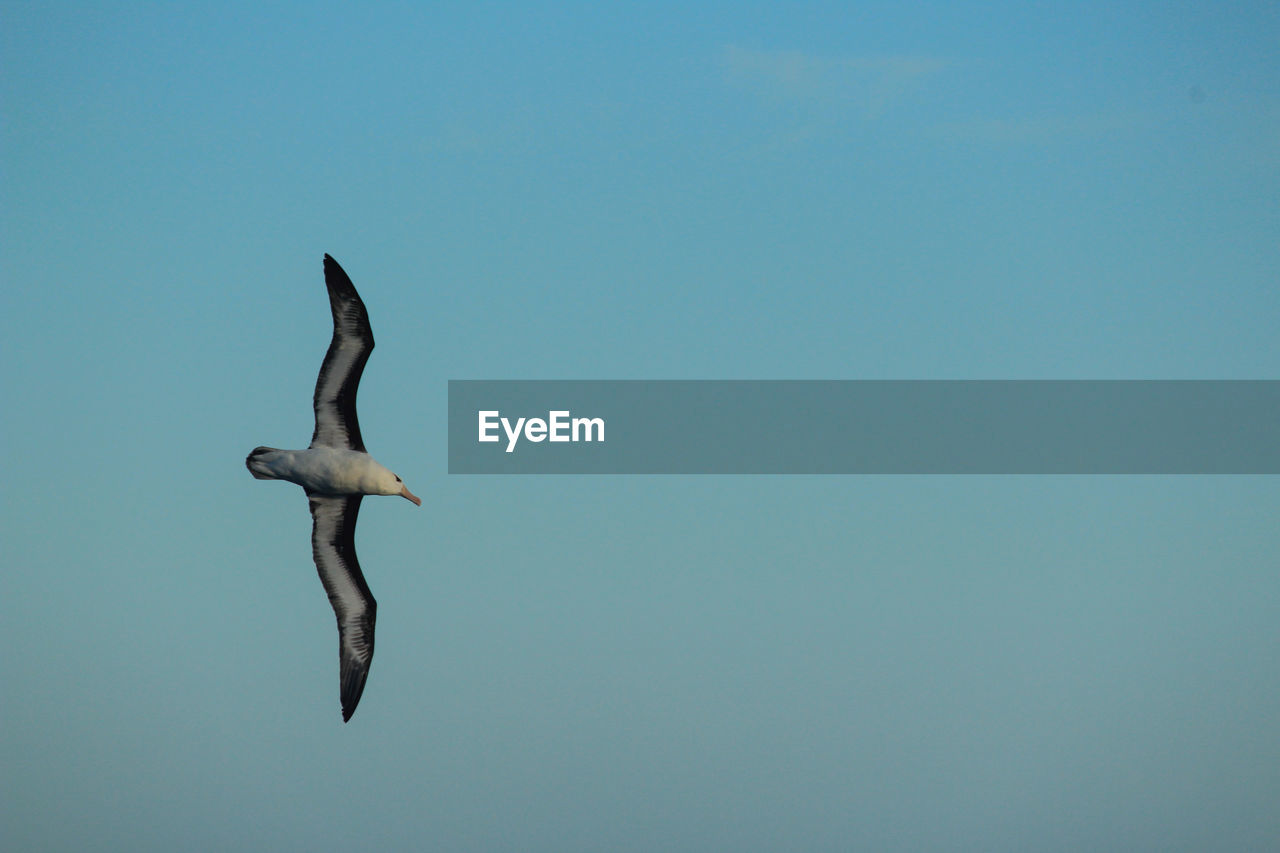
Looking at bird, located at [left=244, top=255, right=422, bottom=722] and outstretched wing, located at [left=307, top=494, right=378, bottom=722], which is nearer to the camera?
bird, located at [left=244, top=255, right=422, bottom=722]

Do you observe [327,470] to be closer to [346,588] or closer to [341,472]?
[341,472]

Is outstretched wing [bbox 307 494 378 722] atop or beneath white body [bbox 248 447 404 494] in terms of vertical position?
beneath

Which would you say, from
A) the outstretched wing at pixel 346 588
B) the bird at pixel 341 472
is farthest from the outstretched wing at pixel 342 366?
the outstretched wing at pixel 346 588

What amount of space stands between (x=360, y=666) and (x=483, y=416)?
705 cm

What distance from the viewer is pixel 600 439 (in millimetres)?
37312

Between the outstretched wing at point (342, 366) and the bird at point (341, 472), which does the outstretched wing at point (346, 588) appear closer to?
the bird at point (341, 472)

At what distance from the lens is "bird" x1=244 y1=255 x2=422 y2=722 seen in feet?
104

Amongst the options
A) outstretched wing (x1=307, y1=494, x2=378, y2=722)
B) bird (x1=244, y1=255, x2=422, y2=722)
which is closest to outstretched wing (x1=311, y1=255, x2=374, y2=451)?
bird (x1=244, y1=255, x2=422, y2=722)

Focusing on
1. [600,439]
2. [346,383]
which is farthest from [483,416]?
[346,383]

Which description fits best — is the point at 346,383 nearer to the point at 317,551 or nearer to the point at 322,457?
the point at 322,457

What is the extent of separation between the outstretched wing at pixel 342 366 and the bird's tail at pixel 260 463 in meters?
1.31

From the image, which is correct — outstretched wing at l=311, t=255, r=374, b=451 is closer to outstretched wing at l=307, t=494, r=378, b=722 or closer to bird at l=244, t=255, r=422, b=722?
bird at l=244, t=255, r=422, b=722

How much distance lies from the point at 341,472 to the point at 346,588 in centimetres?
389

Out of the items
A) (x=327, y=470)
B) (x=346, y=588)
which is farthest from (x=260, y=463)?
(x=346, y=588)
